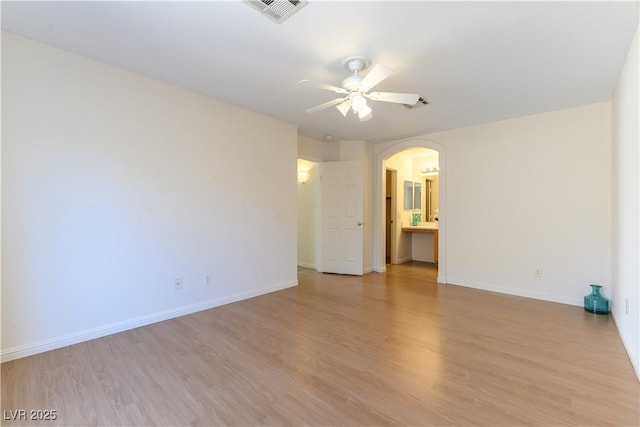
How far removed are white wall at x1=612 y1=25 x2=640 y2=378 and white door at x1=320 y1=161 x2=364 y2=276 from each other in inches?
130

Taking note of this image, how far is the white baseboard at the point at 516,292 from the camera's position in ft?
12.4

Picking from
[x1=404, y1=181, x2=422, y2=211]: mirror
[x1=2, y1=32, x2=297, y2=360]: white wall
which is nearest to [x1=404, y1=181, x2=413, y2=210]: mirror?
[x1=404, y1=181, x2=422, y2=211]: mirror

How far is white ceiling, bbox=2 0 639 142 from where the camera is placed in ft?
6.51

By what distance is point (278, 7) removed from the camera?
1.93 meters

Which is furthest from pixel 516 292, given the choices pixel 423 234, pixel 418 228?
pixel 423 234

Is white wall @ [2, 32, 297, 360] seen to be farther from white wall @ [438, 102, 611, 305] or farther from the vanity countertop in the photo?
the vanity countertop

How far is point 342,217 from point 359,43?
11.4ft

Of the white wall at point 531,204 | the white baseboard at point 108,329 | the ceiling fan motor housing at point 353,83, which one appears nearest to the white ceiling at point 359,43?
the ceiling fan motor housing at point 353,83

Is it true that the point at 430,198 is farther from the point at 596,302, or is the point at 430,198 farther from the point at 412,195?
the point at 596,302

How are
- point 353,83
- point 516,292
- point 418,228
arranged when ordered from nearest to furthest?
1. point 353,83
2. point 516,292
3. point 418,228

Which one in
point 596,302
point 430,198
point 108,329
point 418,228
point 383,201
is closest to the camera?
point 108,329

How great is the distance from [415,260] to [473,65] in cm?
509

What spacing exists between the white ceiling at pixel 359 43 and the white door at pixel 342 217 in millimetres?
2152

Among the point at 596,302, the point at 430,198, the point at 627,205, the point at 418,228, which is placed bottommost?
the point at 596,302
